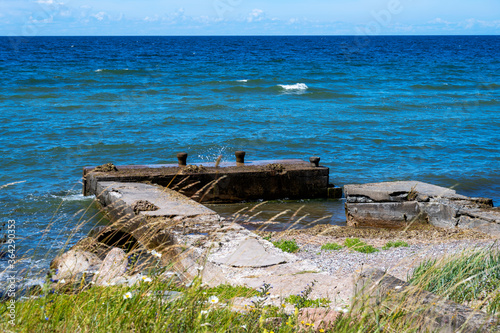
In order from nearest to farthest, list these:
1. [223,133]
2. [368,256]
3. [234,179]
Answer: [368,256], [234,179], [223,133]

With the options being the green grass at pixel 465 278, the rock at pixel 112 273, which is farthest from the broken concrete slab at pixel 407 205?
the rock at pixel 112 273

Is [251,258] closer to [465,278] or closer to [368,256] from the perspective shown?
[368,256]

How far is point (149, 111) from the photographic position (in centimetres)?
2428

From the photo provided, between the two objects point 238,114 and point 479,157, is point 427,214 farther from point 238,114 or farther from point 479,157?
point 238,114

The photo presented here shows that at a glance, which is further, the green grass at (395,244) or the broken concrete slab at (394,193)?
the broken concrete slab at (394,193)

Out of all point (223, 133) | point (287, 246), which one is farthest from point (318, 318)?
point (223, 133)

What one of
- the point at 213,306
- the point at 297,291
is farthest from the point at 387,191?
the point at 213,306

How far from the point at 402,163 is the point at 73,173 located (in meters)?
9.29

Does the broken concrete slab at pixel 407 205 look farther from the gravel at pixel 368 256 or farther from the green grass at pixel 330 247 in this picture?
the green grass at pixel 330 247

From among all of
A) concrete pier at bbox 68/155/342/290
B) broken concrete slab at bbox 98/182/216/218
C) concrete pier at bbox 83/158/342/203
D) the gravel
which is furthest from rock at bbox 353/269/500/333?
concrete pier at bbox 83/158/342/203

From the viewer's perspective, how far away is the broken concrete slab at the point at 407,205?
9.54m

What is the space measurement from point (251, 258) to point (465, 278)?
7.73 ft

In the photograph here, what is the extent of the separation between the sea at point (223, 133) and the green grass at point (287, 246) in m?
0.65

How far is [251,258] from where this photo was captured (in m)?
6.21
